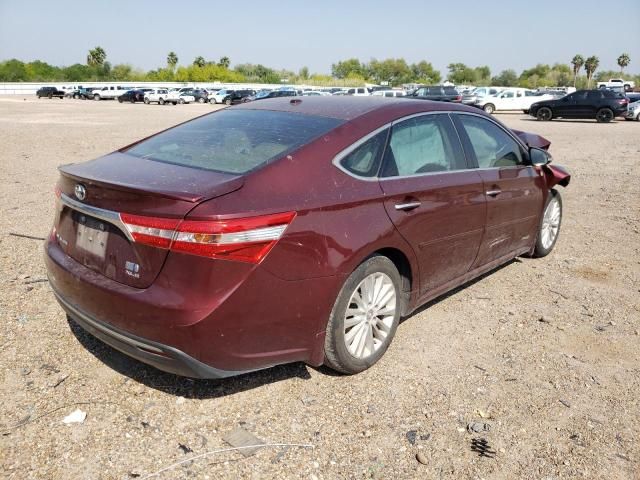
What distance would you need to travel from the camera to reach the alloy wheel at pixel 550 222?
5733 millimetres

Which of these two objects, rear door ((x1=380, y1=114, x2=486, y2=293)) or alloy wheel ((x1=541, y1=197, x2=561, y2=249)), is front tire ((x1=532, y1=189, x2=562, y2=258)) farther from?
rear door ((x1=380, y1=114, x2=486, y2=293))

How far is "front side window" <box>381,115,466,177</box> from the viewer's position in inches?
140

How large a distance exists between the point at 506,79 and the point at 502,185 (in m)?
112

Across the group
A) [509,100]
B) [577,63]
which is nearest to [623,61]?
[577,63]

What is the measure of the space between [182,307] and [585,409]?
2.31 metres

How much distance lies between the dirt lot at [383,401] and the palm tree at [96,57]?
4979 inches

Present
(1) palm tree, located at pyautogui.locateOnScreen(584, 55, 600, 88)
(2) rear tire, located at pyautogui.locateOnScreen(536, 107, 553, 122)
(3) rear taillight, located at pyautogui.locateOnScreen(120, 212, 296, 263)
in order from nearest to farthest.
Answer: (3) rear taillight, located at pyautogui.locateOnScreen(120, 212, 296, 263)
(2) rear tire, located at pyautogui.locateOnScreen(536, 107, 553, 122)
(1) palm tree, located at pyautogui.locateOnScreen(584, 55, 600, 88)

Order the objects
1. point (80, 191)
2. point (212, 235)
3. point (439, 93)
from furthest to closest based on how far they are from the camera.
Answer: point (439, 93) → point (80, 191) → point (212, 235)

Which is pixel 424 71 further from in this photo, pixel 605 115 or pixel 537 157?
pixel 537 157

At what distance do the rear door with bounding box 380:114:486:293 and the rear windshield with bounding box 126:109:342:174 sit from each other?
0.55m

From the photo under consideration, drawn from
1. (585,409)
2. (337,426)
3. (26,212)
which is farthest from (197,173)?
(26,212)

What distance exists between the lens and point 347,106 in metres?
3.74

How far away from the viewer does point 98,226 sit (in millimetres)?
2926

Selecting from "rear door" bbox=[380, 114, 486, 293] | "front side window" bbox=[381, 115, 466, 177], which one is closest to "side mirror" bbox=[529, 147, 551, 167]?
"rear door" bbox=[380, 114, 486, 293]
